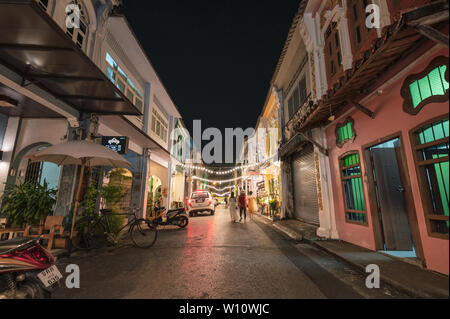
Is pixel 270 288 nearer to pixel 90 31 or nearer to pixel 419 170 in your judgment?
pixel 419 170

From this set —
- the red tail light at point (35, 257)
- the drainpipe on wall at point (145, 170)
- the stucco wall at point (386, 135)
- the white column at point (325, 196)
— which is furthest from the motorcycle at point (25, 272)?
the drainpipe on wall at point (145, 170)

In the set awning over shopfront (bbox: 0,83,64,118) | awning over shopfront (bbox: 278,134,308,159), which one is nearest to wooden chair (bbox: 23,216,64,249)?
awning over shopfront (bbox: 0,83,64,118)

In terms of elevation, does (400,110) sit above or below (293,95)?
below

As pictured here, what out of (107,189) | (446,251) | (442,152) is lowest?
(446,251)

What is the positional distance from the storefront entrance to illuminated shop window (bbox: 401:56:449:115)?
1042mm

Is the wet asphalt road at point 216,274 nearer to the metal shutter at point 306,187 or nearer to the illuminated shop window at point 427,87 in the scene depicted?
the illuminated shop window at point 427,87

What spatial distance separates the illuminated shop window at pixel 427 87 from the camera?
3201 mm

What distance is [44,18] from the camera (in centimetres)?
331

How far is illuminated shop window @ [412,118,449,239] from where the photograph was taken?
10.8 feet

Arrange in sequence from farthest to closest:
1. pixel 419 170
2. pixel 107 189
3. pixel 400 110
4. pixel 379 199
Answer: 1. pixel 107 189
2. pixel 379 199
3. pixel 400 110
4. pixel 419 170

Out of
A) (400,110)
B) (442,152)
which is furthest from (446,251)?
(400,110)

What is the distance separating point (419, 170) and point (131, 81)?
11784 millimetres

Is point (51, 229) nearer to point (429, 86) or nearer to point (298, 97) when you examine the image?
point (429, 86)

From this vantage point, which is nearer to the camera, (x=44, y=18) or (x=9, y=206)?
(x=44, y=18)
